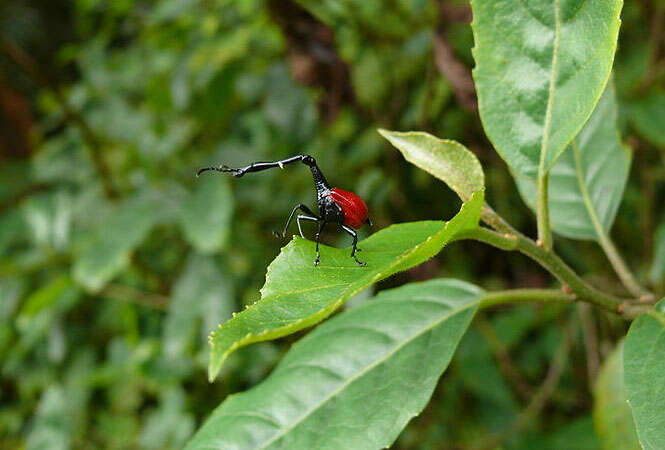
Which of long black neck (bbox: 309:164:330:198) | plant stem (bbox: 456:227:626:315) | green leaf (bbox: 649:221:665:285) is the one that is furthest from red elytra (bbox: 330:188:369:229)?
green leaf (bbox: 649:221:665:285)

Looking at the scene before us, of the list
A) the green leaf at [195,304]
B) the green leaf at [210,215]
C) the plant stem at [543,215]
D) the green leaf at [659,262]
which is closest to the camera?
the plant stem at [543,215]

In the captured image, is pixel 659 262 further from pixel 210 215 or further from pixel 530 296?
pixel 210 215

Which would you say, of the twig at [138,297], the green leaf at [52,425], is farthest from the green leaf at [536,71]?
the green leaf at [52,425]

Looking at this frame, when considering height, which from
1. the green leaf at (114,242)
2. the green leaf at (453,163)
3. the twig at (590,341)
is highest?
the green leaf at (453,163)

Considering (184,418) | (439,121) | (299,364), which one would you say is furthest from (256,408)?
(439,121)

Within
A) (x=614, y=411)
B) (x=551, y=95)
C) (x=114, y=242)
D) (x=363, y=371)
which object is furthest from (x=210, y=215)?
(x=551, y=95)

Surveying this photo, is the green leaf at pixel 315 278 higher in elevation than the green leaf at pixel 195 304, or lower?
higher

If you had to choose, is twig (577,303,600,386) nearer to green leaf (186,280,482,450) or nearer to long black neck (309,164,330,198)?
green leaf (186,280,482,450)

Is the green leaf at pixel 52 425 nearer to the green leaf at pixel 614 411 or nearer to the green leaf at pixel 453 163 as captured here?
the green leaf at pixel 614 411
